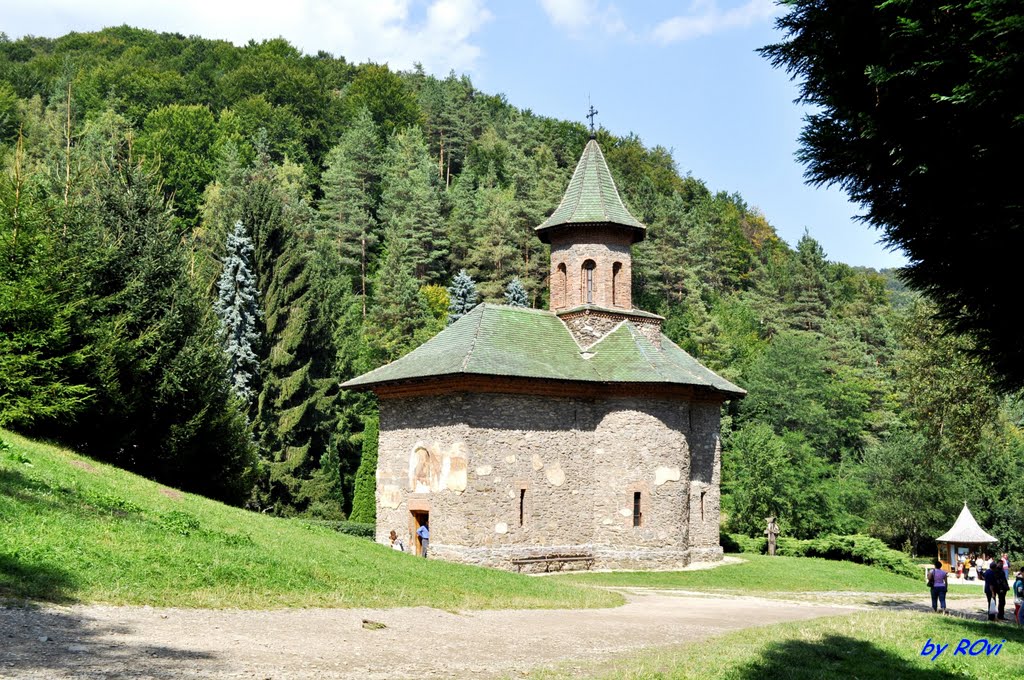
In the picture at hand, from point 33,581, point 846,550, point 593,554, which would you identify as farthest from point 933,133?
point 846,550

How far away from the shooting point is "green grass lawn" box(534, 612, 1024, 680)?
1037 cm

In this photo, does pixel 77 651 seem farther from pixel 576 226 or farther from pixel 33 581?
pixel 576 226

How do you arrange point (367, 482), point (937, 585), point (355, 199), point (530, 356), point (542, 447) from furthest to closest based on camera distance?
point (355, 199), point (367, 482), point (530, 356), point (542, 447), point (937, 585)

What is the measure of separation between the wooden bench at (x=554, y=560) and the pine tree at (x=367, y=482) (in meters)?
14.4

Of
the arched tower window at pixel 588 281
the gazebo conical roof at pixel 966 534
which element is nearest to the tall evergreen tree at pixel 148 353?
the arched tower window at pixel 588 281

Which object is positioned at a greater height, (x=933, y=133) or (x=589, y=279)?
(x=589, y=279)

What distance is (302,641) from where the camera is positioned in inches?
413

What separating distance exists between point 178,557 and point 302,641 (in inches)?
142

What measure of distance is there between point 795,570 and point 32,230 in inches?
949

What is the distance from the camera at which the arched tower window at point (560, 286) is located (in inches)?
1267

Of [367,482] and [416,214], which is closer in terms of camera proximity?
[367,482]

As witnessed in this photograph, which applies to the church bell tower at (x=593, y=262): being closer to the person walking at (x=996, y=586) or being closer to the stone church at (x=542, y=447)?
the stone church at (x=542, y=447)

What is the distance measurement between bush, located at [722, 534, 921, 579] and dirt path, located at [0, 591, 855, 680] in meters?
19.5

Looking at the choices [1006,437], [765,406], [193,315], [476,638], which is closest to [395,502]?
[193,315]
